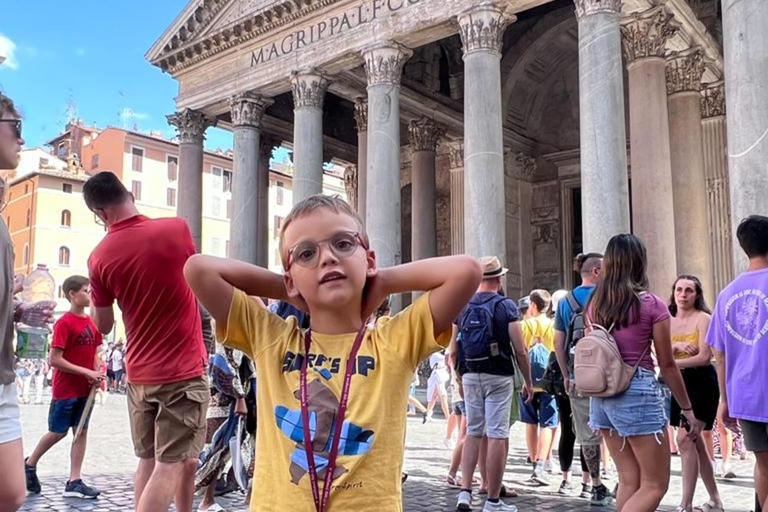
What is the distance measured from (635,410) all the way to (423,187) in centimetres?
1638

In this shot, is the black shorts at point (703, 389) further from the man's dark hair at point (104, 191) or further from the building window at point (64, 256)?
the building window at point (64, 256)

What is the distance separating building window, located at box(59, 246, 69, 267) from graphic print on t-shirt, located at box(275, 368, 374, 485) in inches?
1808

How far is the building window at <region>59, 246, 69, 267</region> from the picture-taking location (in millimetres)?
43412

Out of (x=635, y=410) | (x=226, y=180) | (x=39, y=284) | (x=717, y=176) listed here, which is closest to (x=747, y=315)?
(x=635, y=410)

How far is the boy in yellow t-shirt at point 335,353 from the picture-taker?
1696mm

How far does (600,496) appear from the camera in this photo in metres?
6.06

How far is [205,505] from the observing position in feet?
18.3

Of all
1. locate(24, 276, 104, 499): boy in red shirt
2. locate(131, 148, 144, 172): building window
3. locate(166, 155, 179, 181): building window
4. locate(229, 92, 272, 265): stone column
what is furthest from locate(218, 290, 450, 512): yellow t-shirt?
locate(166, 155, 179, 181): building window

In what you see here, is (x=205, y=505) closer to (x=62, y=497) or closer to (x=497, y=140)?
(x=62, y=497)

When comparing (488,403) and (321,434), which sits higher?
(321,434)

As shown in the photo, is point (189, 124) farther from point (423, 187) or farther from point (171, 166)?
point (171, 166)

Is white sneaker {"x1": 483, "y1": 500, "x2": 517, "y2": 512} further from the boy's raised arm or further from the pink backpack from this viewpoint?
the boy's raised arm

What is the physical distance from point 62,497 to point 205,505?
1511 millimetres

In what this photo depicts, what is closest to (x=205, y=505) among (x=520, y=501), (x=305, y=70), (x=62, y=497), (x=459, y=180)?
(x=62, y=497)
